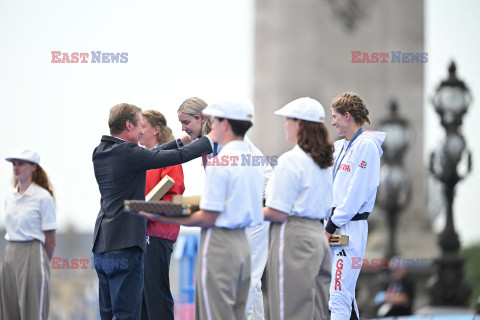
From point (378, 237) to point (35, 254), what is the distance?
18.3 m

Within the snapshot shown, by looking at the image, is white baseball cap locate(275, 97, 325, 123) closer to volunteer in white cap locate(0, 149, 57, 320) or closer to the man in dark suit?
the man in dark suit

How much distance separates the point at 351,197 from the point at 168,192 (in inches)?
68.9

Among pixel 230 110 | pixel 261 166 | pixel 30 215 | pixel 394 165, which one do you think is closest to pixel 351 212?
pixel 261 166

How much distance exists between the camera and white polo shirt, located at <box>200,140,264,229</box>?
5520 mm

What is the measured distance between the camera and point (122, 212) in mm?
6746

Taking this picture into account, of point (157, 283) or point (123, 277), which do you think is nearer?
point (123, 277)

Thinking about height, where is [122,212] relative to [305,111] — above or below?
below

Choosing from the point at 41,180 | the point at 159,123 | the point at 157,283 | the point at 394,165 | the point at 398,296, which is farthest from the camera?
the point at 394,165

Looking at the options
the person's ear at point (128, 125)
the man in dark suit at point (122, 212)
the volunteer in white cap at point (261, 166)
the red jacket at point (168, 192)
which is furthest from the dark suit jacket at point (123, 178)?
the red jacket at point (168, 192)

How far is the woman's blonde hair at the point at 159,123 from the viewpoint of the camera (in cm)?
813

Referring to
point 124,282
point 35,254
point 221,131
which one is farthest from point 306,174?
point 35,254

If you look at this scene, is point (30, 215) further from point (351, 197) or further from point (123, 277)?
point (351, 197)

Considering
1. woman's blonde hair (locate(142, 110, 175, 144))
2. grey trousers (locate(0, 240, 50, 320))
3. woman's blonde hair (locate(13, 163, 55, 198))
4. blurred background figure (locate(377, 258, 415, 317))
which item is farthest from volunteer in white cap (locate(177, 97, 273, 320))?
blurred background figure (locate(377, 258, 415, 317))

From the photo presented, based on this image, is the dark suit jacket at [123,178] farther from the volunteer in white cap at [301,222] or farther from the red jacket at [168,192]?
the volunteer in white cap at [301,222]
